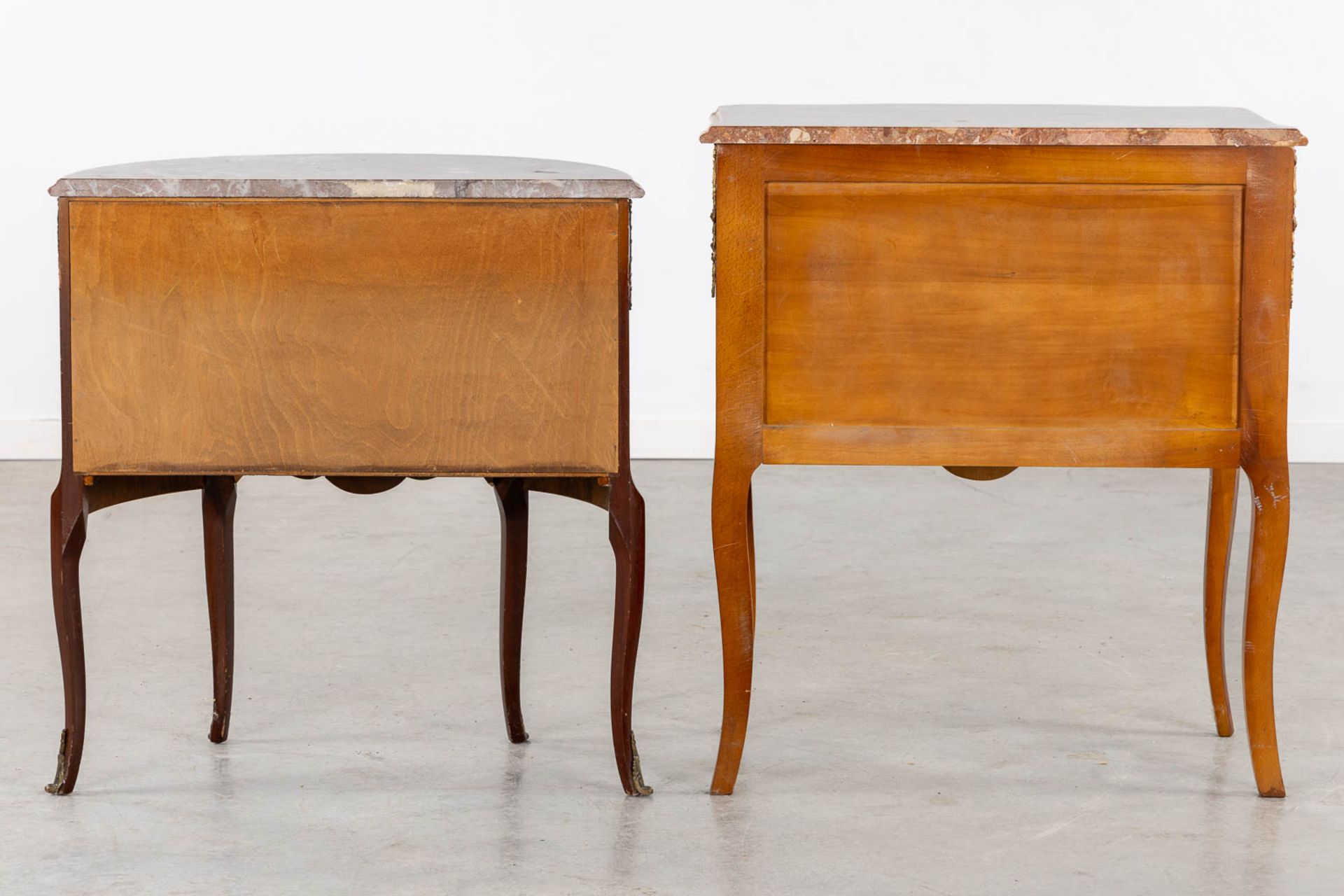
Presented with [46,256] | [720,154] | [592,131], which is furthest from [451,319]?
[46,256]

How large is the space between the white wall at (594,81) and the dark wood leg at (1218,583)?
260 cm

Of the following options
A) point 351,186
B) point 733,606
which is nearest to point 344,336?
point 351,186

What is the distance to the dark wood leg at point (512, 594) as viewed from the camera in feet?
7.61

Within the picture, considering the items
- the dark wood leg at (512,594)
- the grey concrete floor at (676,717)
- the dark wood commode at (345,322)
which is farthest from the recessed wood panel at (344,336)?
the grey concrete floor at (676,717)

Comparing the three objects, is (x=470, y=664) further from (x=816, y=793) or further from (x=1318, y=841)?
(x=1318, y=841)

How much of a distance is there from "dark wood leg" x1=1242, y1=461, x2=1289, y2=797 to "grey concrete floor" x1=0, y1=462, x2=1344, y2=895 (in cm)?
7

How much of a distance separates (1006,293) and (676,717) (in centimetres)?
89

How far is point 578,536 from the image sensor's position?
376 centimetres

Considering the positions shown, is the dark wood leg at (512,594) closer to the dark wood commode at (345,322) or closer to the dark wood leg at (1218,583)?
the dark wood commode at (345,322)

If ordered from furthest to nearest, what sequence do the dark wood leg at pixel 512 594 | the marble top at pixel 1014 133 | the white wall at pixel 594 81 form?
1. the white wall at pixel 594 81
2. the dark wood leg at pixel 512 594
3. the marble top at pixel 1014 133

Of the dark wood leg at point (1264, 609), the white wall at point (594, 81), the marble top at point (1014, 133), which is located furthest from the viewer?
the white wall at point (594, 81)

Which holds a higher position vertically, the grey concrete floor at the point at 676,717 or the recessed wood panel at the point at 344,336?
the recessed wood panel at the point at 344,336

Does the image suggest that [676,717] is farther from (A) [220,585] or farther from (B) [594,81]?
(B) [594,81]

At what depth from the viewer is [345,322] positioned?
1.99m
